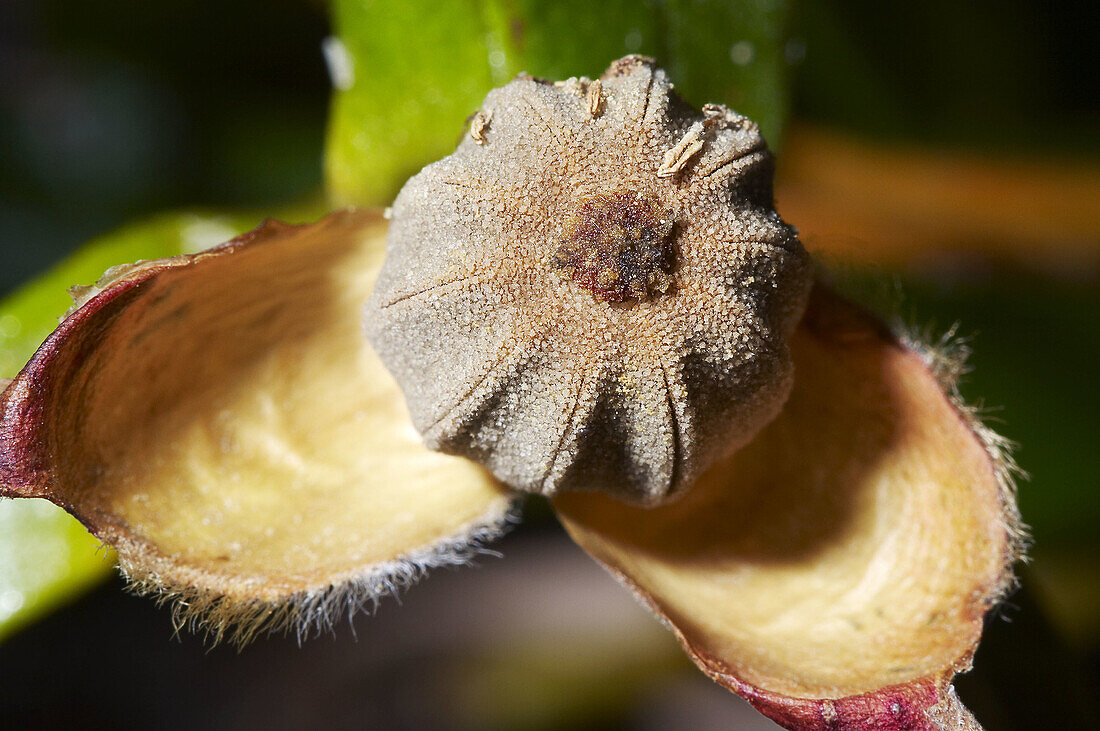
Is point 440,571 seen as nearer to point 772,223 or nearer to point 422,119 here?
point 422,119

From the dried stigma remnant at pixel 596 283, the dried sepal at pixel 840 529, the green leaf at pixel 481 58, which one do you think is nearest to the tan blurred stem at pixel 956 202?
the green leaf at pixel 481 58

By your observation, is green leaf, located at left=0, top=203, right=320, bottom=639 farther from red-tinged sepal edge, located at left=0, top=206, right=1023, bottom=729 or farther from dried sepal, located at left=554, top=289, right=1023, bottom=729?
dried sepal, located at left=554, top=289, right=1023, bottom=729

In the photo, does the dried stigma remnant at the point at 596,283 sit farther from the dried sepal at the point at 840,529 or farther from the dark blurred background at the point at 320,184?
the dark blurred background at the point at 320,184

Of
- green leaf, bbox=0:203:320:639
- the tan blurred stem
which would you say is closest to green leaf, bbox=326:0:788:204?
green leaf, bbox=0:203:320:639

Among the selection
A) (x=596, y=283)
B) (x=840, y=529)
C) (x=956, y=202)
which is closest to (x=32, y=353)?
(x=596, y=283)

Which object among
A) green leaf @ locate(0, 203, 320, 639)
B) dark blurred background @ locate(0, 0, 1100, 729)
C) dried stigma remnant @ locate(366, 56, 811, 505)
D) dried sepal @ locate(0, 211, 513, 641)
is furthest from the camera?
dark blurred background @ locate(0, 0, 1100, 729)

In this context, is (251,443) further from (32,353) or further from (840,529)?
(840,529)
